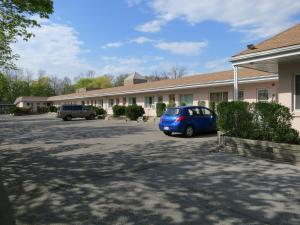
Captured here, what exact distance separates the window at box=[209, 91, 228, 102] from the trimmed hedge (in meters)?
14.5

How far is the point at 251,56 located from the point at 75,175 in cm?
798

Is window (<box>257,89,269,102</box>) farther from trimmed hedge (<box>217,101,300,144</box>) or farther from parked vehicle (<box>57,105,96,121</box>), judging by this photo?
parked vehicle (<box>57,105,96,121</box>)

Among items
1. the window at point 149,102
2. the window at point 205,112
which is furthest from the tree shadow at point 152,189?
the window at point 149,102

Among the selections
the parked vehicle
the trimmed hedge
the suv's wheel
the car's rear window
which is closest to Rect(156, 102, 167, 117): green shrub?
the parked vehicle

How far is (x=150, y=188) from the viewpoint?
7.09 m

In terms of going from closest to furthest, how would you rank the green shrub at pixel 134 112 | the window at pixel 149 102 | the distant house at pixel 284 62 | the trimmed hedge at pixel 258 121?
the trimmed hedge at pixel 258 121
the distant house at pixel 284 62
the green shrub at pixel 134 112
the window at pixel 149 102

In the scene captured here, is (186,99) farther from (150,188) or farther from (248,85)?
(150,188)

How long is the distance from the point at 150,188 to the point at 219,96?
20.9m

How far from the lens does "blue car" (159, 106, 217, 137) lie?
54.1ft

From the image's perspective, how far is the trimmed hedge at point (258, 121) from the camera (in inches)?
396

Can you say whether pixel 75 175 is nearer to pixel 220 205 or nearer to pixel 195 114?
pixel 220 205

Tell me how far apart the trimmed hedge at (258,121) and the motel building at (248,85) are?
1997 mm

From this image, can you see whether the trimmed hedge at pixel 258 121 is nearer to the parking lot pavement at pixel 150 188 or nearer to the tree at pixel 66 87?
the parking lot pavement at pixel 150 188

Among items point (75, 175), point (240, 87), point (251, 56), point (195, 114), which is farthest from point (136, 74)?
point (75, 175)
